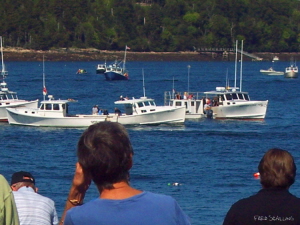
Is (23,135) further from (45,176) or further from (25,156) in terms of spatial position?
(45,176)

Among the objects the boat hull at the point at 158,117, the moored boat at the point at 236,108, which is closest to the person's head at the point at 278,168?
the boat hull at the point at 158,117

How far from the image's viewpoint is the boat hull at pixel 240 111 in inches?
1877

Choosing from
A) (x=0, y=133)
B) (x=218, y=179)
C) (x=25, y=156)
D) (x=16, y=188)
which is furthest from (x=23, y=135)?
(x=16, y=188)

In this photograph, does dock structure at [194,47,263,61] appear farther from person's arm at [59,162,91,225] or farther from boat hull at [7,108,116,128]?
person's arm at [59,162,91,225]

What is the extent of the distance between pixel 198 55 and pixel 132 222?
189724 millimetres

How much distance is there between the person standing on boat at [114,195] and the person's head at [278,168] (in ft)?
4.06

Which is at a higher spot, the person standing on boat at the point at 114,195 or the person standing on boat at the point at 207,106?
the person standing on boat at the point at 114,195

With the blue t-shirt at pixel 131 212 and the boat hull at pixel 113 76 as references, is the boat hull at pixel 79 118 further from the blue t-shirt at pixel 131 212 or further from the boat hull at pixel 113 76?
the boat hull at pixel 113 76

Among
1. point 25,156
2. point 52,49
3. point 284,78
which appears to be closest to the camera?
point 25,156

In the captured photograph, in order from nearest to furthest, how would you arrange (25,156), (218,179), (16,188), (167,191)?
1. (16,188)
2. (167,191)
3. (218,179)
4. (25,156)

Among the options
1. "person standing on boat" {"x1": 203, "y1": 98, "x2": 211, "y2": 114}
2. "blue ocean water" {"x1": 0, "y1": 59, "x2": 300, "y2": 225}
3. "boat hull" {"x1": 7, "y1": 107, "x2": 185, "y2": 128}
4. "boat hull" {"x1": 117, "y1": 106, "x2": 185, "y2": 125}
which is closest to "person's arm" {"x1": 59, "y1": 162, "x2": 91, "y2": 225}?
"blue ocean water" {"x1": 0, "y1": 59, "x2": 300, "y2": 225}

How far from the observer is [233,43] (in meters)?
196

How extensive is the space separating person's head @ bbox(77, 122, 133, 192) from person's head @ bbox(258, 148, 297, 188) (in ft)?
4.46

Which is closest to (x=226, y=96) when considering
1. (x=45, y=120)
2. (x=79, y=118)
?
(x=79, y=118)
